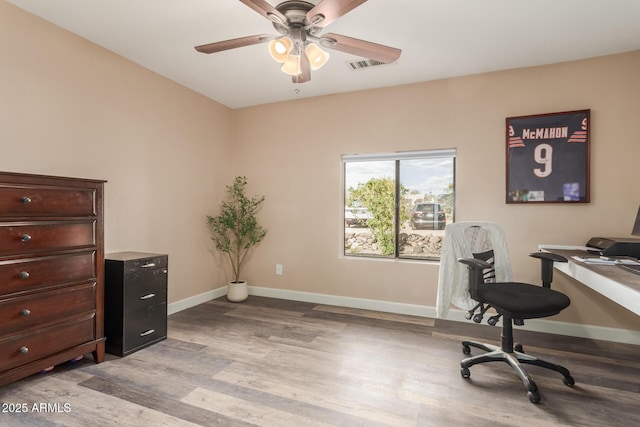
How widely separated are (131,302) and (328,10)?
8.05ft

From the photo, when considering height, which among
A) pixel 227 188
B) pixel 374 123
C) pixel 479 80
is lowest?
pixel 227 188

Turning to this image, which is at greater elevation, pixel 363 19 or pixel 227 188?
pixel 363 19

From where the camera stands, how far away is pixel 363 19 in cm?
228

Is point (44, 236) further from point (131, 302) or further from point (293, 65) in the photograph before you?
point (293, 65)

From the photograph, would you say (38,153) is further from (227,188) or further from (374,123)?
(374,123)

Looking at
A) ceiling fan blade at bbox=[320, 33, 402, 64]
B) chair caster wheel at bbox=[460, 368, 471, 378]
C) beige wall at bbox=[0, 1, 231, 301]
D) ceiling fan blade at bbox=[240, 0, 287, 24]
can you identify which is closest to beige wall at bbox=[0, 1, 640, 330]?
beige wall at bbox=[0, 1, 231, 301]

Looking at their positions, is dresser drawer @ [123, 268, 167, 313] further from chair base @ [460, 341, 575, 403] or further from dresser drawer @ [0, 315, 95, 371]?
chair base @ [460, 341, 575, 403]

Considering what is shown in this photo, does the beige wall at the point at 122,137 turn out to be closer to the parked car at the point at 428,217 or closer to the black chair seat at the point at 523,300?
the parked car at the point at 428,217

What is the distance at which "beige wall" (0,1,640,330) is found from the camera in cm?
244

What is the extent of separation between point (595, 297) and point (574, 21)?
2303mm

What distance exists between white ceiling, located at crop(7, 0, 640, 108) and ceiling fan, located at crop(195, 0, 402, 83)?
0.26m

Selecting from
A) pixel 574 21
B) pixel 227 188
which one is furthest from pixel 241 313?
pixel 574 21

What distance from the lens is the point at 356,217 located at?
12.5 ft

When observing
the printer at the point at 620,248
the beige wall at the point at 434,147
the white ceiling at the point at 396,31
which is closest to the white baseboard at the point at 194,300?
the beige wall at the point at 434,147
